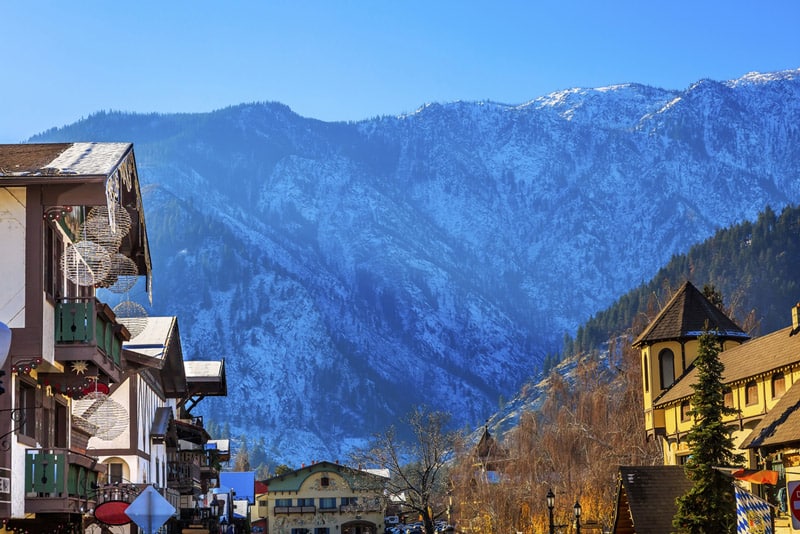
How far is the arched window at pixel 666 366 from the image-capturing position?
222ft

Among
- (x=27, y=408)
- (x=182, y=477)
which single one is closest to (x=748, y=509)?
(x=27, y=408)

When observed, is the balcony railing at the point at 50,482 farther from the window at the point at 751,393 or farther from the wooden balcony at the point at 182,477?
the wooden balcony at the point at 182,477

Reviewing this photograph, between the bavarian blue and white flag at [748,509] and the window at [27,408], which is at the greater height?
the window at [27,408]

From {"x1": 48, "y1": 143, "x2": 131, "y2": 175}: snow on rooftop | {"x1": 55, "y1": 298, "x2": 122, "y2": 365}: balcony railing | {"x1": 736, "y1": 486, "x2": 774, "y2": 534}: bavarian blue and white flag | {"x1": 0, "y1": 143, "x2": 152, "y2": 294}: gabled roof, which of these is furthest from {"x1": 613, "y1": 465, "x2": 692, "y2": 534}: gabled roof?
{"x1": 48, "y1": 143, "x2": 131, "y2": 175}: snow on rooftop

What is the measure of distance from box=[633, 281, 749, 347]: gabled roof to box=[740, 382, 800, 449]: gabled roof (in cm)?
→ 2121

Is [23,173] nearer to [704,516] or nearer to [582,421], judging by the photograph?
[704,516]

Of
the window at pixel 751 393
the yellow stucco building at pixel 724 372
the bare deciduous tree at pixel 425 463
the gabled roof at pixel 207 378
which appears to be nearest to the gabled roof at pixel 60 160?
the yellow stucco building at pixel 724 372

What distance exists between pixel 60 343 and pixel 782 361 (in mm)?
28862

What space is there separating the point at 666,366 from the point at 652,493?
18176 mm

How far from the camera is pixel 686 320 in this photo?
224 ft

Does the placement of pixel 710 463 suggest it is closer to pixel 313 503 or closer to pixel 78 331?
pixel 78 331

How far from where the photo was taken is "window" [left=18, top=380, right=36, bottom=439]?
28688 mm

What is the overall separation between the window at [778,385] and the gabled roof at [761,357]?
0.28 m

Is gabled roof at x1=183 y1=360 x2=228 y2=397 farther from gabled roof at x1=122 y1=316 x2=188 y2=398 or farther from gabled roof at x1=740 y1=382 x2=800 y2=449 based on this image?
gabled roof at x1=740 y1=382 x2=800 y2=449
